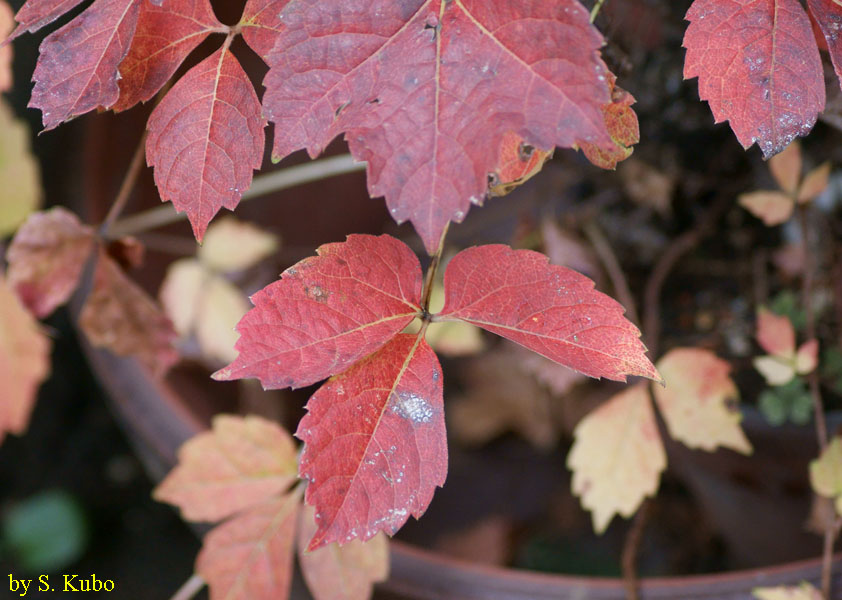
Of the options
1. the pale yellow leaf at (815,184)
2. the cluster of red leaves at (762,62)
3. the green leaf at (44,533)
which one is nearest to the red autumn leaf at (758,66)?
the cluster of red leaves at (762,62)

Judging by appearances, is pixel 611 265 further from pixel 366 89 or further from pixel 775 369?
pixel 366 89

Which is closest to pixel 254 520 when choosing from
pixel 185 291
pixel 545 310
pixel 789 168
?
pixel 545 310

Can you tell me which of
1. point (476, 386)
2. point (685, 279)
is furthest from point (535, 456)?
point (685, 279)

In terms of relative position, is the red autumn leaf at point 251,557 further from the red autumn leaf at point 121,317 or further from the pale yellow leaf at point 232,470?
the red autumn leaf at point 121,317

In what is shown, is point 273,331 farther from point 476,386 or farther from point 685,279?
point 476,386

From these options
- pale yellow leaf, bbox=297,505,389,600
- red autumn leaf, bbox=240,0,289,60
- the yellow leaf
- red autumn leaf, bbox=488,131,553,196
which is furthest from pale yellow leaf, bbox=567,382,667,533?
red autumn leaf, bbox=240,0,289,60
